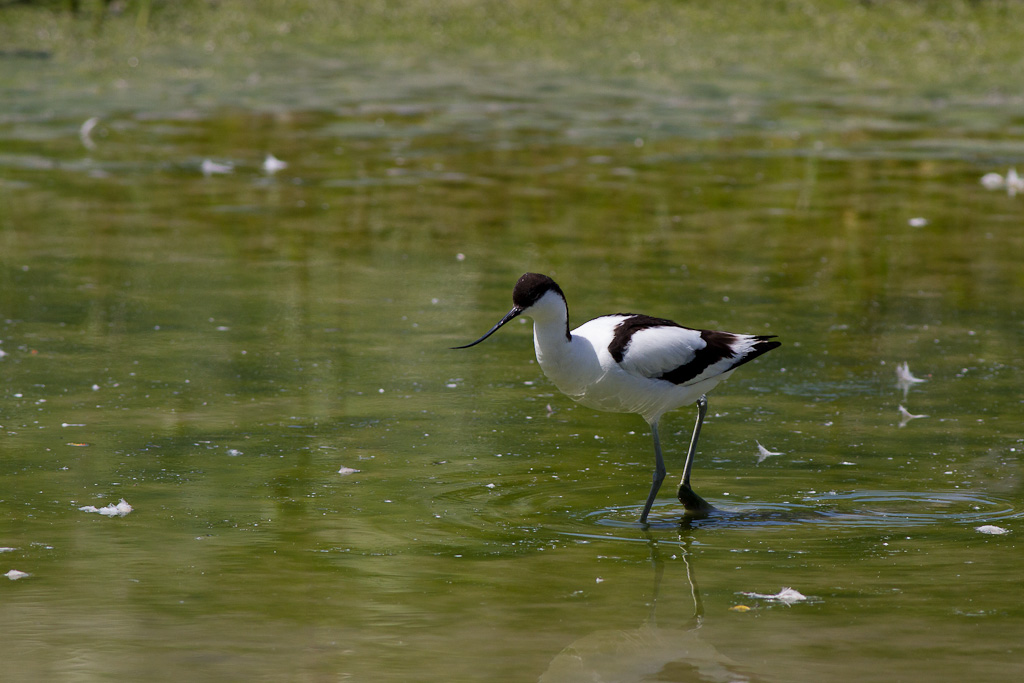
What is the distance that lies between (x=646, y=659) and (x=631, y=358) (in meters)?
1.71

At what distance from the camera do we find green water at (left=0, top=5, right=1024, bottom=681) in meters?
5.22

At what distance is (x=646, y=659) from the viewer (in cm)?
502

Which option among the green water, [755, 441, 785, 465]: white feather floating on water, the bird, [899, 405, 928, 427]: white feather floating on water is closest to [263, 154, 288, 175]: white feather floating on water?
the green water

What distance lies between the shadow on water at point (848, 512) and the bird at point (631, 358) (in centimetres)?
10

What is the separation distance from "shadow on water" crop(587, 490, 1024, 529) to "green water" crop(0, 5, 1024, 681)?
2cm

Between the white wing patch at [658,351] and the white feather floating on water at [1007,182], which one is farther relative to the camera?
the white feather floating on water at [1007,182]

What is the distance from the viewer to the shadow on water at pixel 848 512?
20.7 ft

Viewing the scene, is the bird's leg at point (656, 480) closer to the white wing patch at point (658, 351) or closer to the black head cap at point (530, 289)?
the white wing patch at point (658, 351)

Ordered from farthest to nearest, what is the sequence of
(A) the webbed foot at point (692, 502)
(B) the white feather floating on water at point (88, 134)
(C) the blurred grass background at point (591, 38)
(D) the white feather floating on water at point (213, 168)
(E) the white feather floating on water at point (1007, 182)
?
(C) the blurred grass background at point (591, 38)
(B) the white feather floating on water at point (88, 134)
(D) the white feather floating on water at point (213, 168)
(E) the white feather floating on water at point (1007, 182)
(A) the webbed foot at point (692, 502)

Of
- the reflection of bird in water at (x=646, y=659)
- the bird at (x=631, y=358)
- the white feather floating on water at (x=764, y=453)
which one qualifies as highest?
the bird at (x=631, y=358)

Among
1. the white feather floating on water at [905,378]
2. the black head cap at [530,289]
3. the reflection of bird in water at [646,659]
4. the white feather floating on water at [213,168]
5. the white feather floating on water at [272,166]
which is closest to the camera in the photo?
the reflection of bird in water at [646,659]

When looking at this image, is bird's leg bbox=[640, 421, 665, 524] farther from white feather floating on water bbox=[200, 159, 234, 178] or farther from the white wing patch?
white feather floating on water bbox=[200, 159, 234, 178]

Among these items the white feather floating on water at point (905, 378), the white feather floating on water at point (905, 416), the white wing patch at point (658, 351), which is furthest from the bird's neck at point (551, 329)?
the white feather floating on water at point (905, 378)

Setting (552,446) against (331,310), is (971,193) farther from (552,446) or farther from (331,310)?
Answer: (552,446)
